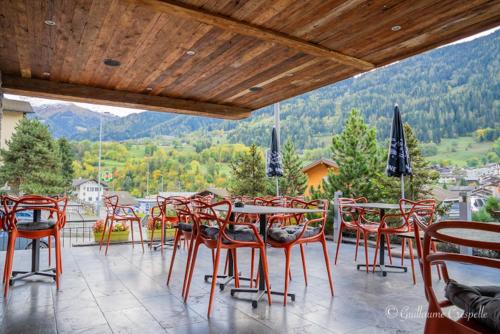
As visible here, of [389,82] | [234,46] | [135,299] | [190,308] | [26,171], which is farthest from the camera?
[389,82]

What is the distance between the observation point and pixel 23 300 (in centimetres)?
286

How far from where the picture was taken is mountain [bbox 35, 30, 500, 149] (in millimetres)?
15792

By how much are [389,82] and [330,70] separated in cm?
1990

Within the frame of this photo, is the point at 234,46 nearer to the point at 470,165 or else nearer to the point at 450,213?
the point at 450,213

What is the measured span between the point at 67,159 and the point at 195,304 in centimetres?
2427

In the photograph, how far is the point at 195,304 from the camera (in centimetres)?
279

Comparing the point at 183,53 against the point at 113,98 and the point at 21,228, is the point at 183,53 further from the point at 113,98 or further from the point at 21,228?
the point at 21,228

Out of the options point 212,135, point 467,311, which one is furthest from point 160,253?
point 212,135

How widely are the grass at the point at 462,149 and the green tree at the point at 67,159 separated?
21.8 meters

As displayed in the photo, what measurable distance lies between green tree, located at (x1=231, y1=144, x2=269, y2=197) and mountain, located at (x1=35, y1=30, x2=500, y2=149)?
393cm

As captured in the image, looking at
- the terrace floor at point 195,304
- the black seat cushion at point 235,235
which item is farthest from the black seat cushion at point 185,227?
the black seat cushion at point 235,235

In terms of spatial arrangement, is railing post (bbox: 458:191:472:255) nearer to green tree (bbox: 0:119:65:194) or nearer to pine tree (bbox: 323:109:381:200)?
pine tree (bbox: 323:109:381:200)

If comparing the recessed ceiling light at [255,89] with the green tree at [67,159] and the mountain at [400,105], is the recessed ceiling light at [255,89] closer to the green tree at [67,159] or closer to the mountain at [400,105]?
the mountain at [400,105]

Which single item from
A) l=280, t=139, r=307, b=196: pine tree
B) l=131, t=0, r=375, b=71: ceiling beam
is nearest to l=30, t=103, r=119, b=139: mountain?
l=280, t=139, r=307, b=196: pine tree
